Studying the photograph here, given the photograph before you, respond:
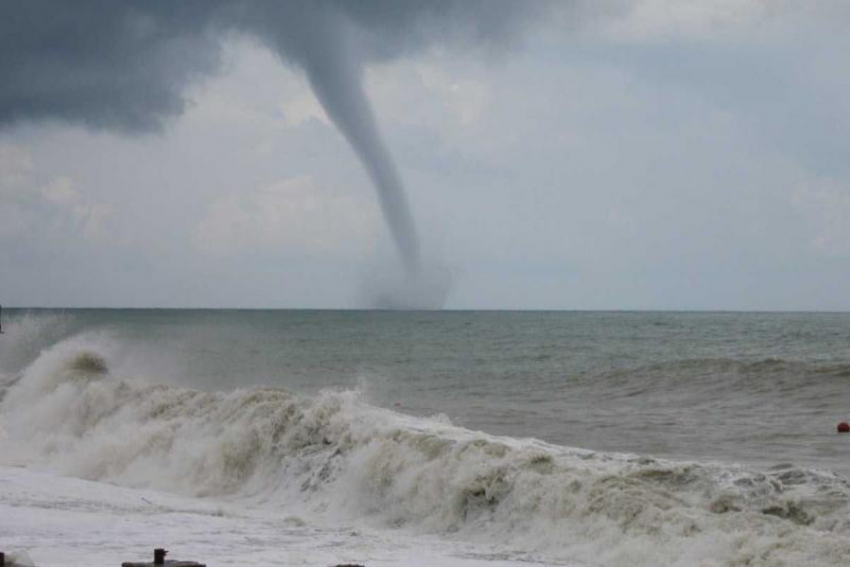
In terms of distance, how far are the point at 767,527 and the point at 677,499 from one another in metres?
1.89

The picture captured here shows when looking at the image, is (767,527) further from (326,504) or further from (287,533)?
(326,504)

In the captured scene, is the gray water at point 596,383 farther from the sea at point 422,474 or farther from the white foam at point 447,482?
the white foam at point 447,482

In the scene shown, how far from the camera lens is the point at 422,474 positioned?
19266mm

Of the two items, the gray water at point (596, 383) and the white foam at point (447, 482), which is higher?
the gray water at point (596, 383)

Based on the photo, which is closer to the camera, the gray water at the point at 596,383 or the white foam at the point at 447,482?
the white foam at the point at 447,482

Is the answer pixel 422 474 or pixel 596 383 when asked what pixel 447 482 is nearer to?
pixel 422 474

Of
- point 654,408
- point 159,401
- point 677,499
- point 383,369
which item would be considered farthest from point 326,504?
point 383,369

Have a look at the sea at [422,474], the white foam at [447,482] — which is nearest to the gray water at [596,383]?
the sea at [422,474]

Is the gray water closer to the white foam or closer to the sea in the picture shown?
the sea

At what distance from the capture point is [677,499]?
16.5 m

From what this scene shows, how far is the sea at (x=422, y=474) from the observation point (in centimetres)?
1477

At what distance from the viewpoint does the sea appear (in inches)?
581

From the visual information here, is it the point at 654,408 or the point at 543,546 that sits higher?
the point at 654,408

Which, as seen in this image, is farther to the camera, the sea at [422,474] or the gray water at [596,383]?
the gray water at [596,383]
